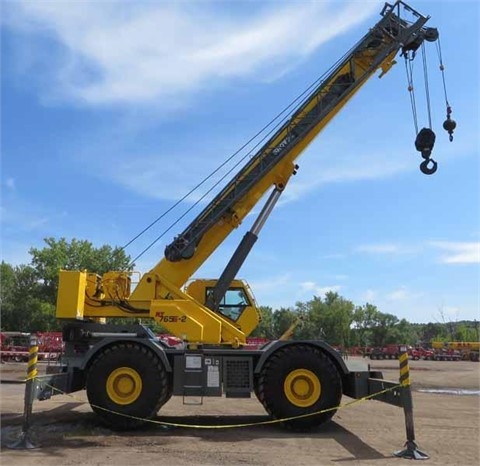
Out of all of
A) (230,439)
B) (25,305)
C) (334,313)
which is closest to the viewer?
(230,439)

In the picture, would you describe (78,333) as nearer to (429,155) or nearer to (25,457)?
(25,457)

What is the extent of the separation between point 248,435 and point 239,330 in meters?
2.58

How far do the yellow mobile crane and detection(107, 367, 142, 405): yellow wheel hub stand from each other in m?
0.02

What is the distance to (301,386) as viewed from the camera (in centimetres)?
1027

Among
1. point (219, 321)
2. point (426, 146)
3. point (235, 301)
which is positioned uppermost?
point (426, 146)

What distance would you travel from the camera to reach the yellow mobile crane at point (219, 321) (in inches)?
404

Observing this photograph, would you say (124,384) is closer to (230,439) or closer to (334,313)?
(230,439)

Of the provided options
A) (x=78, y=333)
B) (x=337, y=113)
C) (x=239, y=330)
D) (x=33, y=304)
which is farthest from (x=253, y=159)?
(x=33, y=304)

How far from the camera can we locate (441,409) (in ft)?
45.8

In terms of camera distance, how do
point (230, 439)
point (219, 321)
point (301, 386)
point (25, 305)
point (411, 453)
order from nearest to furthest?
1. point (411, 453)
2. point (230, 439)
3. point (301, 386)
4. point (219, 321)
5. point (25, 305)

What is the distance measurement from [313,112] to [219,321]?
18.5 feet

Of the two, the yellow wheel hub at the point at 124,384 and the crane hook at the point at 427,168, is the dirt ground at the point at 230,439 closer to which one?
the yellow wheel hub at the point at 124,384

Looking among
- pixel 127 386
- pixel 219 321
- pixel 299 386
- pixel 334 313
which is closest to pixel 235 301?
pixel 219 321

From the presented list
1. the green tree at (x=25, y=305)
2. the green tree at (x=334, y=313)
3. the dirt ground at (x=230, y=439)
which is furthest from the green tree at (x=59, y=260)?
the dirt ground at (x=230, y=439)
